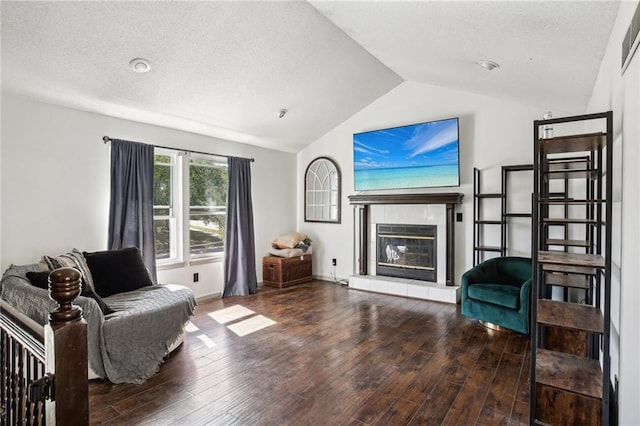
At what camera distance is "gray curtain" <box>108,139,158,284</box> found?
3980 mm

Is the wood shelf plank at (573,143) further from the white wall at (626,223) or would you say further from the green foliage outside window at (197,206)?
the green foliage outside window at (197,206)

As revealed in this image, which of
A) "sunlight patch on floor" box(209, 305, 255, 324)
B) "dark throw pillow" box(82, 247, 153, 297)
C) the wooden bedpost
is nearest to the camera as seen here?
the wooden bedpost

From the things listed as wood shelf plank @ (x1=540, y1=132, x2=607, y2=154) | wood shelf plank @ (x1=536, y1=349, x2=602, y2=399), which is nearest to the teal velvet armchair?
wood shelf plank @ (x1=536, y1=349, x2=602, y2=399)

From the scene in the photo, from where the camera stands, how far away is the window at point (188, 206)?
15.3ft

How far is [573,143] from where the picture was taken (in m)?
2.06

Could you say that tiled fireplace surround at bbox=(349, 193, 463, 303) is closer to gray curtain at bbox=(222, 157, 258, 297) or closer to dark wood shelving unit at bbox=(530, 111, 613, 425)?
Answer: gray curtain at bbox=(222, 157, 258, 297)

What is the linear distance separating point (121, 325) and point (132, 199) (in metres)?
1.90

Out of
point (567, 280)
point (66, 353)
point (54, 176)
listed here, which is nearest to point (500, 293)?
point (567, 280)

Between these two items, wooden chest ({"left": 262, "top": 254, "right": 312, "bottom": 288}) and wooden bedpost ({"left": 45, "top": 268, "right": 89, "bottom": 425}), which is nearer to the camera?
wooden bedpost ({"left": 45, "top": 268, "right": 89, "bottom": 425})

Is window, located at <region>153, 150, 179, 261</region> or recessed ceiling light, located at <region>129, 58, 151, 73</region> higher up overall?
recessed ceiling light, located at <region>129, 58, 151, 73</region>

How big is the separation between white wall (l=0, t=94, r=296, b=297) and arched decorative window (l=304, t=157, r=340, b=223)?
2613 mm

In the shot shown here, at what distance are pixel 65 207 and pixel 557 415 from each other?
4497mm

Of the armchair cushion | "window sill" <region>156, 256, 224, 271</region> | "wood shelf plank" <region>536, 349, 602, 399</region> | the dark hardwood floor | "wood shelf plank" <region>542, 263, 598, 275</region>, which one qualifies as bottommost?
the dark hardwood floor

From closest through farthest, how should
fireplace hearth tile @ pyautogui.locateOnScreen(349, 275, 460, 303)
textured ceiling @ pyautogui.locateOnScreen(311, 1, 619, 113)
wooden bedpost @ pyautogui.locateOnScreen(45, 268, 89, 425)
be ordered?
1. wooden bedpost @ pyautogui.locateOnScreen(45, 268, 89, 425)
2. textured ceiling @ pyautogui.locateOnScreen(311, 1, 619, 113)
3. fireplace hearth tile @ pyautogui.locateOnScreen(349, 275, 460, 303)
